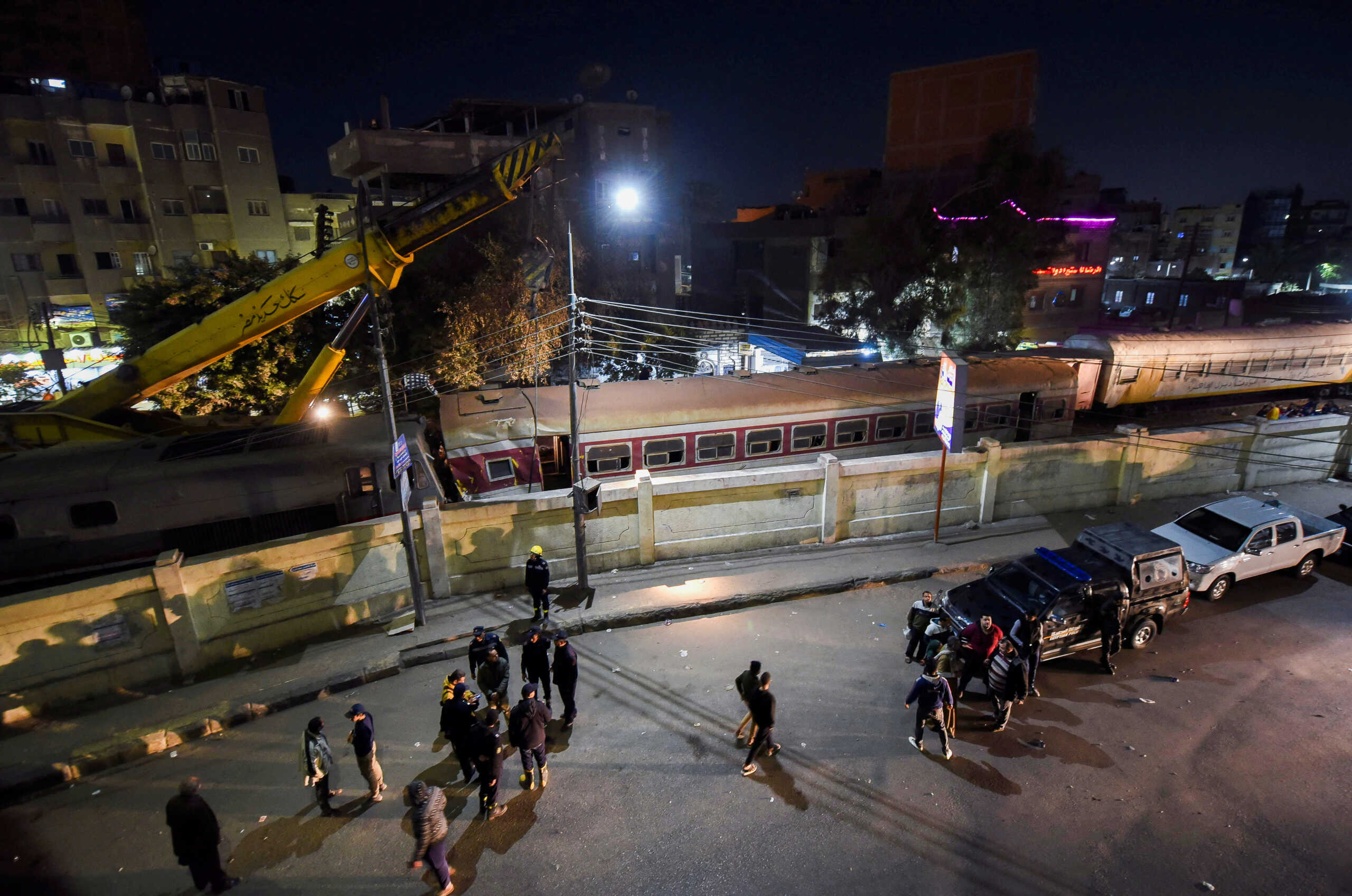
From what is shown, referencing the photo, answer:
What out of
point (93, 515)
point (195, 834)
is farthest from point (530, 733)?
point (93, 515)

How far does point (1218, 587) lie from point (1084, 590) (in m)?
4.10

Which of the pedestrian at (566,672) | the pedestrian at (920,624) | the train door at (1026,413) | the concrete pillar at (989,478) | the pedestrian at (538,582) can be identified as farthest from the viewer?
the train door at (1026,413)

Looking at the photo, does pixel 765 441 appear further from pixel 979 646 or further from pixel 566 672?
pixel 566 672

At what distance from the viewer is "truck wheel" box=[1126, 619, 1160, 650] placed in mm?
9805

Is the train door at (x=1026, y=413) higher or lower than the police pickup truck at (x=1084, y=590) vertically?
higher

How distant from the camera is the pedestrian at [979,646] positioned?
27.3 ft

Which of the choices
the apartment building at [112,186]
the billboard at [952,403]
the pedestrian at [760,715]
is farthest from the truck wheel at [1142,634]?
the apartment building at [112,186]

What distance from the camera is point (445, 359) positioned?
66.6 feet

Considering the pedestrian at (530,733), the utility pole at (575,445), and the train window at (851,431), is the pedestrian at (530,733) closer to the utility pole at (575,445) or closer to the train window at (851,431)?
the utility pole at (575,445)

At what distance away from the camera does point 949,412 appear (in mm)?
13492

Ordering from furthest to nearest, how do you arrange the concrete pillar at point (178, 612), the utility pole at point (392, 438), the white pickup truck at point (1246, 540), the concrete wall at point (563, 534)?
the white pickup truck at point (1246, 540) → the utility pole at point (392, 438) → the concrete pillar at point (178, 612) → the concrete wall at point (563, 534)

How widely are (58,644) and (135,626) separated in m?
0.81

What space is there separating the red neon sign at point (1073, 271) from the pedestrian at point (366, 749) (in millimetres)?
41771

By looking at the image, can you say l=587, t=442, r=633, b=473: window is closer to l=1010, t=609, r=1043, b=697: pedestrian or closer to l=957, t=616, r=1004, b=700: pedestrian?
l=957, t=616, r=1004, b=700: pedestrian
